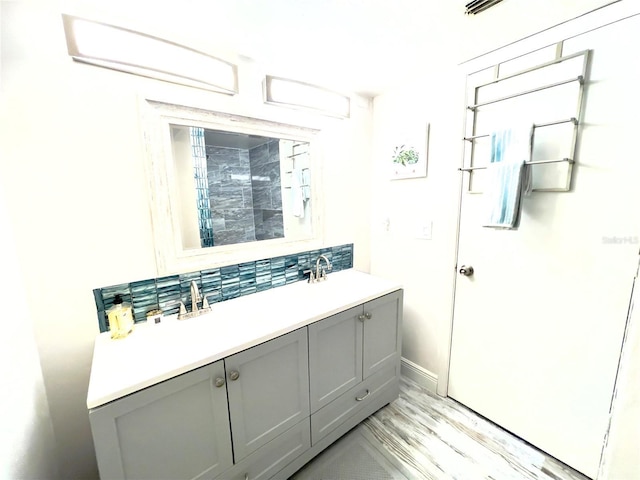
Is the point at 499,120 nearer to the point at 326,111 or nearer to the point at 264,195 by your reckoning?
the point at 326,111

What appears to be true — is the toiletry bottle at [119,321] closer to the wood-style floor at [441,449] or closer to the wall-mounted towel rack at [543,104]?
the wood-style floor at [441,449]

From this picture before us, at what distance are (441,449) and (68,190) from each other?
221 cm

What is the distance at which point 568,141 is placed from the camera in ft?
Result: 3.89

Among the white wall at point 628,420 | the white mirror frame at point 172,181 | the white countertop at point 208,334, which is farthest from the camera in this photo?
the white mirror frame at point 172,181

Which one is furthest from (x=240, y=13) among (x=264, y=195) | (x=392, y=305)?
Answer: (x=392, y=305)

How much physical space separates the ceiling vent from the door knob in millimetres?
1263

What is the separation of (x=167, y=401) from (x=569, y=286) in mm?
1796

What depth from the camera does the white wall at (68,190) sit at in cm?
96

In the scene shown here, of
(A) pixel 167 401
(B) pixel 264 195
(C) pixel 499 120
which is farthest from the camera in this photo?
(B) pixel 264 195

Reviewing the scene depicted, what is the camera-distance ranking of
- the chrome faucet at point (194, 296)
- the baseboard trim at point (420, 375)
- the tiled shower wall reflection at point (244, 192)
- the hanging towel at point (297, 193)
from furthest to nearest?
1. the baseboard trim at point (420, 375)
2. the hanging towel at point (297, 193)
3. the tiled shower wall reflection at point (244, 192)
4. the chrome faucet at point (194, 296)

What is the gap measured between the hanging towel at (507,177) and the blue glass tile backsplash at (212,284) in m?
1.05

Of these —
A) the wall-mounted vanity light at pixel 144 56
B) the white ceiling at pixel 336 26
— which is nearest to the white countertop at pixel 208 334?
the wall-mounted vanity light at pixel 144 56

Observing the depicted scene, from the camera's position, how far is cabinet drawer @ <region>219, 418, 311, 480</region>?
43.6 inches

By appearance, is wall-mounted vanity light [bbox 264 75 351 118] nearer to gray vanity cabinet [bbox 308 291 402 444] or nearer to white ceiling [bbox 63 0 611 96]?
white ceiling [bbox 63 0 611 96]
